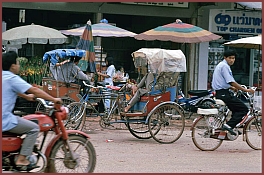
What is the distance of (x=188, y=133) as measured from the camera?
39.3 ft

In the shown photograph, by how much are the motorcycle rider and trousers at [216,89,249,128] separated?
4050mm

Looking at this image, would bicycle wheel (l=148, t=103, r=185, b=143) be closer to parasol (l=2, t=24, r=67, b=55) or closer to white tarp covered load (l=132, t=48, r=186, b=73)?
white tarp covered load (l=132, t=48, r=186, b=73)

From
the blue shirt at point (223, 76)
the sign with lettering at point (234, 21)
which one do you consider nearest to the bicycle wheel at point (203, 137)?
the blue shirt at point (223, 76)

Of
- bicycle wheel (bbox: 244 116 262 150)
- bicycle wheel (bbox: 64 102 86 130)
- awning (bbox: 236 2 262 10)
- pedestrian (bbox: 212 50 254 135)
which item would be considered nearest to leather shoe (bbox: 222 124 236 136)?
pedestrian (bbox: 212 50 254 135)

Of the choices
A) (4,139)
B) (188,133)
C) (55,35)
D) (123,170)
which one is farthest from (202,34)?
(4,139)

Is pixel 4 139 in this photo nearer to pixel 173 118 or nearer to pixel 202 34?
pixel 173 118

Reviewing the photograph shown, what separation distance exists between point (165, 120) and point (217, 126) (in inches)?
46.9

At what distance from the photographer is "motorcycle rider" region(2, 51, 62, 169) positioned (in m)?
5.93

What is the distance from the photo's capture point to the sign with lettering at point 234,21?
1809cm

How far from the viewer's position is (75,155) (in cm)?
631

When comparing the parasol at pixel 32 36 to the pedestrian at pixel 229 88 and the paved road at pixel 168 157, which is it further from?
the pedestrian at pixel 229 88

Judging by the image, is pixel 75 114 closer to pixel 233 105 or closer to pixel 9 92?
pixel 233 105

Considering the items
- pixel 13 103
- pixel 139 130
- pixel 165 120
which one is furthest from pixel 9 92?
pixel 139 130

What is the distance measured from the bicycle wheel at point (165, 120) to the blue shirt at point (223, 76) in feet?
3.91
